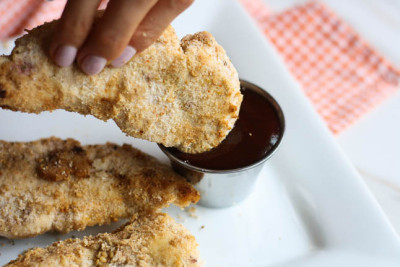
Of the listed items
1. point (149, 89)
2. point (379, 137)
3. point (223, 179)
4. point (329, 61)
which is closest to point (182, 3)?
point (149, 89)

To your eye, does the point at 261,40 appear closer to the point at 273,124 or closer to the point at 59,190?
the point at 273,124

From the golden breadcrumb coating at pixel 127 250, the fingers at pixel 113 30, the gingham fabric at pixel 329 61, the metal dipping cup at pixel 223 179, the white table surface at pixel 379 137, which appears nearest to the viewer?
the fingers at pixel 113 30

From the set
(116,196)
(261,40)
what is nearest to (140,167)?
(116,196)

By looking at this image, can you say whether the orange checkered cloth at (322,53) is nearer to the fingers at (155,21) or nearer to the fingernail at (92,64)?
the fingernail at (92,64)

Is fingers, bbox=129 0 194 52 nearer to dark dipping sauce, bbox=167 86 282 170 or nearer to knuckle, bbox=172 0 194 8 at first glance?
knuckle, bbox=172 0 194 8

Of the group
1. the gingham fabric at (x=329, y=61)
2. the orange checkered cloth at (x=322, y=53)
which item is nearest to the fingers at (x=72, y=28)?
the orange checkered cloth at (x=322, y=53)

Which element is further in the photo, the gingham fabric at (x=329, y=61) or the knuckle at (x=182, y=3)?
the gingham fabric at (x=329, y=61)
